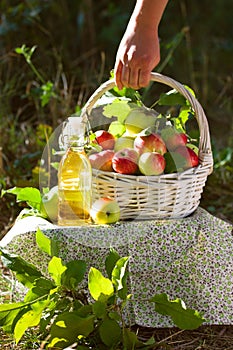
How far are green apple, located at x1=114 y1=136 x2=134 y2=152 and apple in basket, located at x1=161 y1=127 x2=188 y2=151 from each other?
3.7 inches

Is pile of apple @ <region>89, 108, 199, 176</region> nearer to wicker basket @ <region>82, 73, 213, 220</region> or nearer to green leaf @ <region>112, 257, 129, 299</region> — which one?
wicker basket @ <region>82, 73, 213, 220</region>

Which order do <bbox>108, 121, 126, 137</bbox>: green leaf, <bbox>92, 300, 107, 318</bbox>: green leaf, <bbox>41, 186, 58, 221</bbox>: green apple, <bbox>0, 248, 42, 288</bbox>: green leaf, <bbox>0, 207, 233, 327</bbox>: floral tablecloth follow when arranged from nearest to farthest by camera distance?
<bbox>92, 300, 107, 318</bbox>: green leaf, <bbox>0, 248, 42, 288</bbox>: green leaf, <bbox>0, 207, 233, 327</bbox>: floral tablecloth, <bbox>41, 186, 58, 221</bbox>: green apple, <bbox>108, 121, 126, 137</bbox>: green leaf

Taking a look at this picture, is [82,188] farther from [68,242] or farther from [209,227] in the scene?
[209,227]

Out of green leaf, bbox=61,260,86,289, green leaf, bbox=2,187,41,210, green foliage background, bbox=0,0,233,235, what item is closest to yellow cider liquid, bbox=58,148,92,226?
green leaf, bbox=2,187,41,210

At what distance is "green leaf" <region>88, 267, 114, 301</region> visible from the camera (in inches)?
63.8

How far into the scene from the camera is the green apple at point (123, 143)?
1958 millimetres

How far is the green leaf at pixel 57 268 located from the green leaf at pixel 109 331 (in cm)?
15

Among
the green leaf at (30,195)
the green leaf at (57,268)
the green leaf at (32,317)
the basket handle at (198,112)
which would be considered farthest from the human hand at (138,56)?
the green leaf at (32,317)

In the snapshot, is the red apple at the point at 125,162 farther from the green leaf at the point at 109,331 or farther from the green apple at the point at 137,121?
the green leaf at the point at 109,331

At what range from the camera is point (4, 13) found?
3498 millimetres

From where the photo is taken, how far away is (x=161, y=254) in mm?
1835

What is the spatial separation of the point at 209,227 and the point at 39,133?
1.06 m

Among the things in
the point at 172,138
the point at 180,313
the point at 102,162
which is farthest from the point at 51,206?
the point at 180,313

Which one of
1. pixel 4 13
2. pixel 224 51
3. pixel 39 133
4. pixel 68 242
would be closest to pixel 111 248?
pixel 68 242
